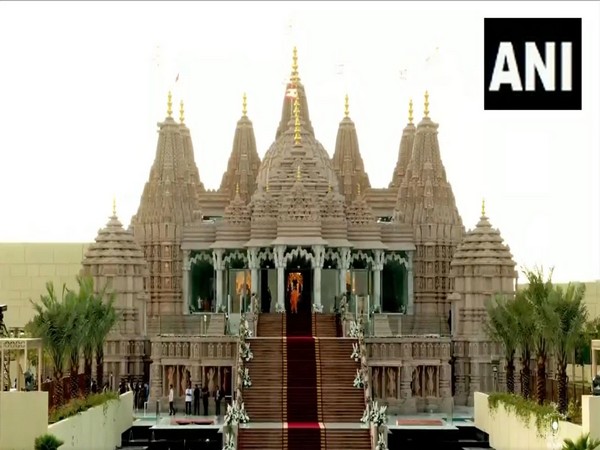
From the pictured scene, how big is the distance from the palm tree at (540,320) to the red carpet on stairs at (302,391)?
6375 millimetres

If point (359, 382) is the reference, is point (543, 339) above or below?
above

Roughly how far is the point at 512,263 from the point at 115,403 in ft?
70.4

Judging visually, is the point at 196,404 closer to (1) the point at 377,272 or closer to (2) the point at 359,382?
(2) the point at 359,382

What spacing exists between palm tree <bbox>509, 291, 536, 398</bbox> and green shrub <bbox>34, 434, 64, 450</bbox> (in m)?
16.6

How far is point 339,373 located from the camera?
2170 inches

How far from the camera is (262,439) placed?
1916 inches

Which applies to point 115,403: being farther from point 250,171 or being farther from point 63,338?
point 250,171

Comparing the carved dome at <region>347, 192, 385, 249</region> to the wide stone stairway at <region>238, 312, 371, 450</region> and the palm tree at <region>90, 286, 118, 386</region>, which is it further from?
the palm tree at <region>90, 286, 118, 386</region>

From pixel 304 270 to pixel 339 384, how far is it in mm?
19125

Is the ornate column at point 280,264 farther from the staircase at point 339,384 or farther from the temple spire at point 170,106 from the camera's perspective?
the temple spire at point 170,106

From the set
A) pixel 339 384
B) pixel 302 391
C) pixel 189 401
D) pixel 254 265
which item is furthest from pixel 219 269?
pixel 302 391

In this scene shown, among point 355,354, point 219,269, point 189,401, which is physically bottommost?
point 189,401

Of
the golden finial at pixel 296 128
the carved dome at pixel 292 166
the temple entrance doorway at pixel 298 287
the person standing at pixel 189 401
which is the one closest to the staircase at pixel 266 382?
the person standing at pixel 189 401

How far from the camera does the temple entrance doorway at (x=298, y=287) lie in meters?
71.1
